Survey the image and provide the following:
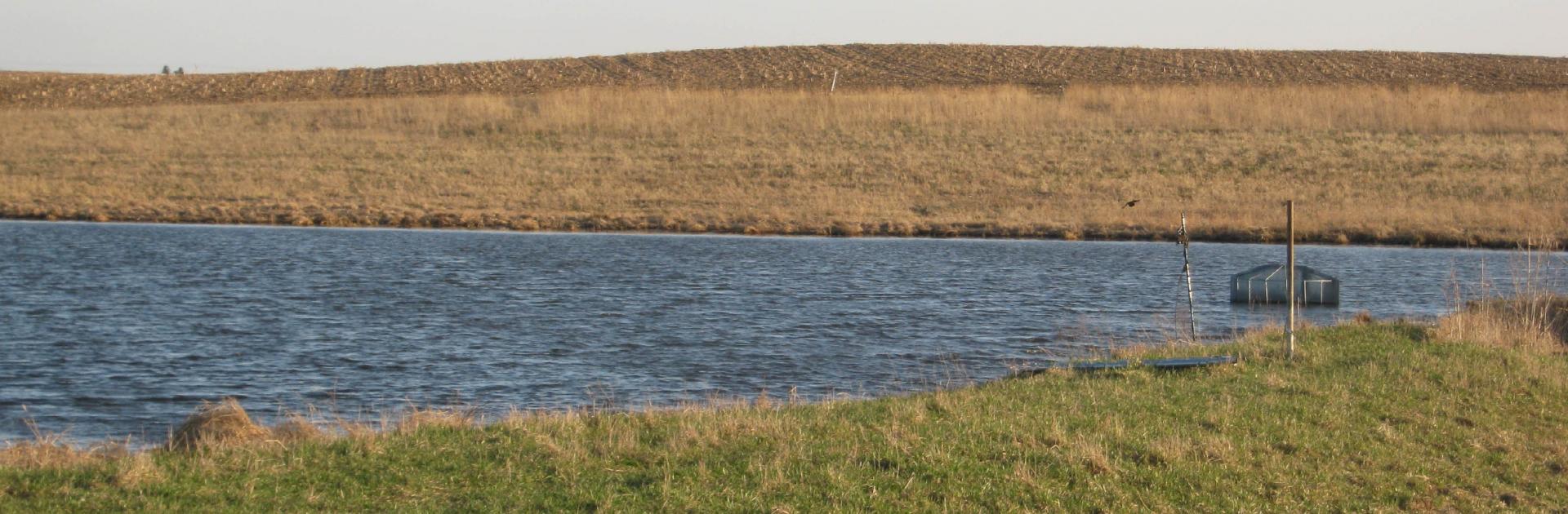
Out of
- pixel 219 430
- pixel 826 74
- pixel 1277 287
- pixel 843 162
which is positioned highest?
pixel 826 74

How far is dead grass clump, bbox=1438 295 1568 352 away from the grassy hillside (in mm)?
51008

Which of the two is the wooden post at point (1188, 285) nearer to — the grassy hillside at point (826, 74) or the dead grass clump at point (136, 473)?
the dead grass clump at point (136, 473)

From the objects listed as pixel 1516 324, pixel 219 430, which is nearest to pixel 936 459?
pixel 219 430

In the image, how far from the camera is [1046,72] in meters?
77.2

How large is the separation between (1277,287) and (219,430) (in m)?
18.2

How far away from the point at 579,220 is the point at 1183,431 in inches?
1224

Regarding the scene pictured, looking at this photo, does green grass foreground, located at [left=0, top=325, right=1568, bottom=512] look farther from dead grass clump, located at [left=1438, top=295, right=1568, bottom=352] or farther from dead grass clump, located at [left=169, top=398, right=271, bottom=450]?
dead grass clump, located at [left=1438, top=295, right=1568, bottom=352]

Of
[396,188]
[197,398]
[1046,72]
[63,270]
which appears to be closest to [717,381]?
[197,398]

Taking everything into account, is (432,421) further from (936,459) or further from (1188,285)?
(1188,285)

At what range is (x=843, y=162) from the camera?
4859 cm

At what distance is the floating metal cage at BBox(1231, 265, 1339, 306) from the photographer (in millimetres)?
23406

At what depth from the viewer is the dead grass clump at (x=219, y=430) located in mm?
10555

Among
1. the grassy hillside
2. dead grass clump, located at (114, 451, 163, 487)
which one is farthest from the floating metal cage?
the grassy hillside

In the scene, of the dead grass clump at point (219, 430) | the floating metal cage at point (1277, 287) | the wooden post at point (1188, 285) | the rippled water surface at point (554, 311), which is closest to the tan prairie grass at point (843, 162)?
the rippled water surface at point (554, 311)
